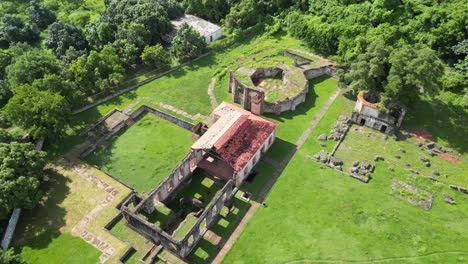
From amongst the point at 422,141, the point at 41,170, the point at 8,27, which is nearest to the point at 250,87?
the point at 422,141

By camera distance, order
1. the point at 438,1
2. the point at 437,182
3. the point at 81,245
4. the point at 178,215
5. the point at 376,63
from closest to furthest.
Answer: the point at 81,245
the point at 178,215
the point at 437,182
the point at 376,63
the point at 438,1

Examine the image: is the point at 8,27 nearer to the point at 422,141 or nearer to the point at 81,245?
the point at 81,245

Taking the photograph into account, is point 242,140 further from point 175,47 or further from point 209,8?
point 209,8

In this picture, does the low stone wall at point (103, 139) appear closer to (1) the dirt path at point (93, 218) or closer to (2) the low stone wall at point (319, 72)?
(1) the dirt path at point (93, 218)

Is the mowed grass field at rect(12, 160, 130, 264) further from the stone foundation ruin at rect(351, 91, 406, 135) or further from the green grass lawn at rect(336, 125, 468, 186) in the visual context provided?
the stone foundation ruin at rect(351, 91, 406, 135)

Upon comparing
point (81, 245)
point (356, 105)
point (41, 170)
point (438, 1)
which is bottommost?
point (81, 245)

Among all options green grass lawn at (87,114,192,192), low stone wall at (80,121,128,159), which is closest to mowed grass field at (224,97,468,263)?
green grass lawn at (87,114,192,192)

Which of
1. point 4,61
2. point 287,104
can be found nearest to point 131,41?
point 4,61
